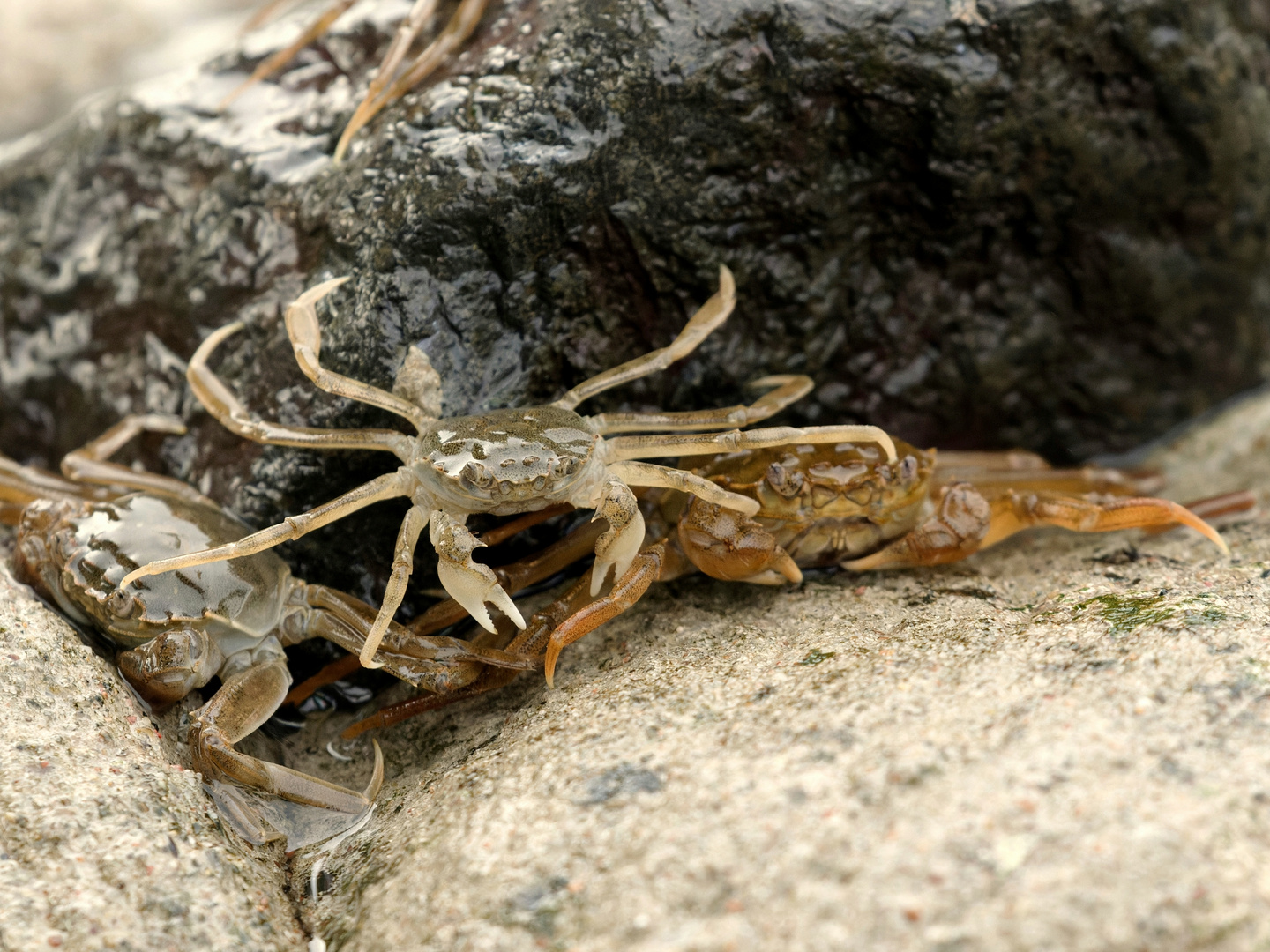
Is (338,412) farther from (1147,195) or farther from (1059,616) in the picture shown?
(1147,195)

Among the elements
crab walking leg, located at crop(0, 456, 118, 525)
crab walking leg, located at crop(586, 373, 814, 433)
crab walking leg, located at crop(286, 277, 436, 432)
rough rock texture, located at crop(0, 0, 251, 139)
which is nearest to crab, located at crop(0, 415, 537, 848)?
crab walking leg, located at crop(0, 456, 118, 525)

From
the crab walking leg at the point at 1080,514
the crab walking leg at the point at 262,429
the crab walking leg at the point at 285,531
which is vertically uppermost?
the crab walking leg at the point at 262,429

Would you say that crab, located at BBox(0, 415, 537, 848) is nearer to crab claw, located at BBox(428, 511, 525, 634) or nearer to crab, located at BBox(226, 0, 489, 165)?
crab claw, located at BBox(428, 511, 525, 634)

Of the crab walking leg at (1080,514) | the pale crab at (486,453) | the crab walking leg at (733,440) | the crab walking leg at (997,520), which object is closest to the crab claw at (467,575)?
the pale crab at (486,453)

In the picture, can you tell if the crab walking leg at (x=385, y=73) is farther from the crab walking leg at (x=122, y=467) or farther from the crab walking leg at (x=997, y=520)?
the crab walking leg at (x=997, y=520)

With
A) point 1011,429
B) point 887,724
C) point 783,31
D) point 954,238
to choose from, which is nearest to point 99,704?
point 887,724

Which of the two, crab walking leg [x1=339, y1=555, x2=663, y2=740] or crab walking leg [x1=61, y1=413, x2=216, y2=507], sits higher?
crab walking leg [x1=61, y1=413, x2=216, y2=507]

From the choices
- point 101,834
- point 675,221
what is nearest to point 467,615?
point 101,834
